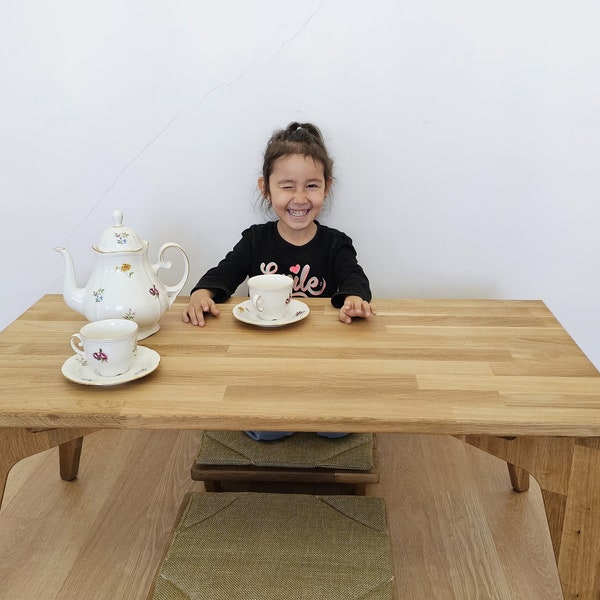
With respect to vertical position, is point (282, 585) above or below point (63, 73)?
below

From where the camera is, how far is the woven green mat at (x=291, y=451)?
1.44 meters

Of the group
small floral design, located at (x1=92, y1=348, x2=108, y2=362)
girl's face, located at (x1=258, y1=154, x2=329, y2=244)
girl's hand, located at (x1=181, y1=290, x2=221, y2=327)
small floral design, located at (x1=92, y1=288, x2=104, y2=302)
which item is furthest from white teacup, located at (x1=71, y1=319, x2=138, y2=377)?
girl's face, located at (x1=258, y1=154, x2=329, y2=244)

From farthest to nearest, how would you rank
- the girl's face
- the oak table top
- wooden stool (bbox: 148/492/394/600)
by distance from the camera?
the girl's face → wooden stool (bbox: 148/492/394/600) → the oak table top

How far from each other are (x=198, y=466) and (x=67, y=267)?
551 millimetres

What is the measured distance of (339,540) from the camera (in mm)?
1211

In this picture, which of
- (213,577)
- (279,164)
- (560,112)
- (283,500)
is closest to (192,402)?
(213,577)

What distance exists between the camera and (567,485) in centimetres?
97

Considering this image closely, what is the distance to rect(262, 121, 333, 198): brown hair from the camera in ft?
5.01

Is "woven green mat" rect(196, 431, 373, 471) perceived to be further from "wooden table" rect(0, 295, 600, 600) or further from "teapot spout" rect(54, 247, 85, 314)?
"teapot spout" rect(54, 247, 85, 314)

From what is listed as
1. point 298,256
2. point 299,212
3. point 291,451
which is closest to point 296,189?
point 299,212

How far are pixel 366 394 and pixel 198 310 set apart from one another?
46 cm

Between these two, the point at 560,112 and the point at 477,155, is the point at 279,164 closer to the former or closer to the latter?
the point at 477,155

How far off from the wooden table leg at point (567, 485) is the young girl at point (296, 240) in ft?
1.70

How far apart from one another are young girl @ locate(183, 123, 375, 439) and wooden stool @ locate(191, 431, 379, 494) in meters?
0.04
